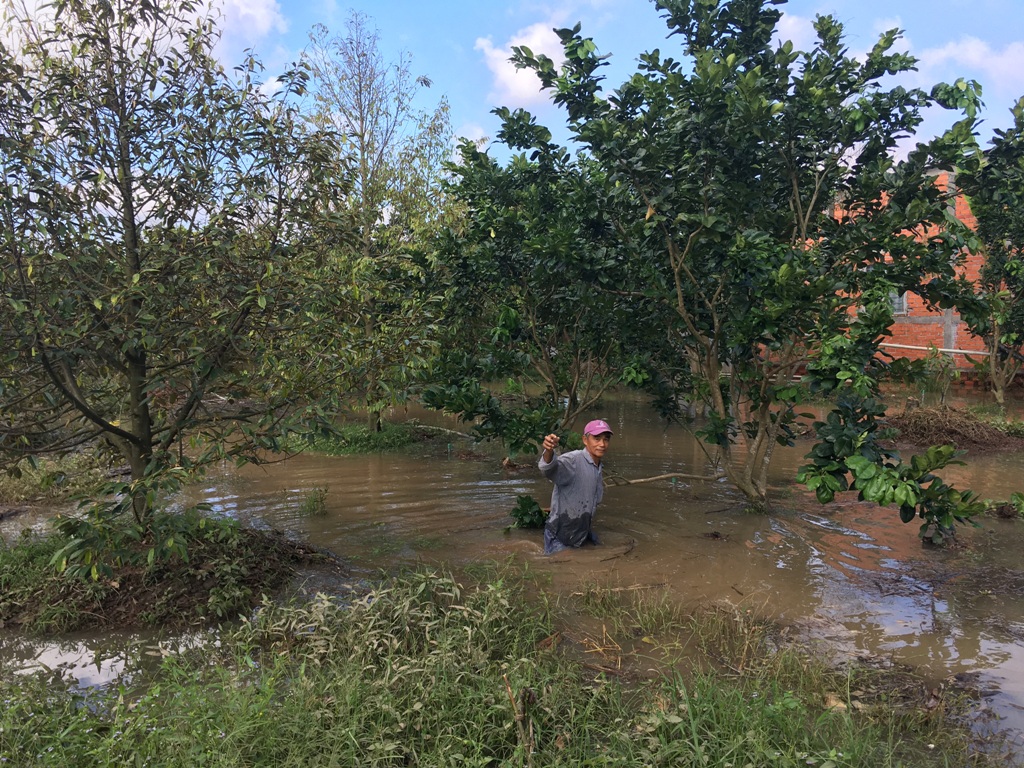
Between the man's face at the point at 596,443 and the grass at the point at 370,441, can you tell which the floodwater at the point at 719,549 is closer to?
the grass at the point at 370,441

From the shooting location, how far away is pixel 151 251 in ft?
15.1

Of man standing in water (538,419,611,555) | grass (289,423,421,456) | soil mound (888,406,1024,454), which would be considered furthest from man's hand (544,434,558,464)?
soil mound (888,406,1024,454)

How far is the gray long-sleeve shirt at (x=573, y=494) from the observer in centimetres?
567

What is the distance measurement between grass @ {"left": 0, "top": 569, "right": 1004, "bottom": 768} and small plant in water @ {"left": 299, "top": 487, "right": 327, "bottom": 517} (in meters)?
3.46

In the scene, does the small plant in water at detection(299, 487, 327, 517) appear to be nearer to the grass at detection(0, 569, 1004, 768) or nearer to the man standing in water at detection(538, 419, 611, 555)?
the man standing in water at detection(538, 419, 611, 555)

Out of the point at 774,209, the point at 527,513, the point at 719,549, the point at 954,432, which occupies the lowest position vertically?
the point at 719,549

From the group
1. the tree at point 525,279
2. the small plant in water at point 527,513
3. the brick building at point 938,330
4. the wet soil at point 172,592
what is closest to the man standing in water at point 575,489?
the small plant in water at point 527,513

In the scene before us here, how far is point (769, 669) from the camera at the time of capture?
3.61m

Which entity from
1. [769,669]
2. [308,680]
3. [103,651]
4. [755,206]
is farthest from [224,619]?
[755,206]

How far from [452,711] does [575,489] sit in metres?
2.90

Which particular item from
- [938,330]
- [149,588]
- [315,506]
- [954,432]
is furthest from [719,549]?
[938,330]

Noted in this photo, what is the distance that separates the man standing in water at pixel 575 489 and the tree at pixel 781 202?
1.27m

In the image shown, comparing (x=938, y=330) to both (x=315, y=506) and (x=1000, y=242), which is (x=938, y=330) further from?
(x=315, y=506)

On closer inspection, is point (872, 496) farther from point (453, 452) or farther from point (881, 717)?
point (453, 452)
